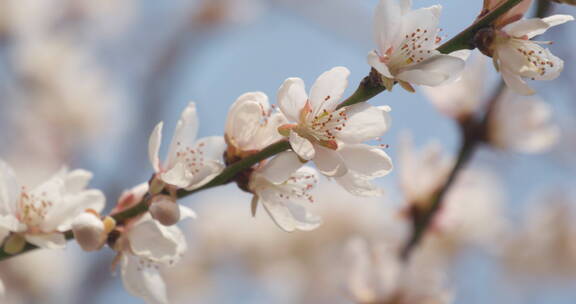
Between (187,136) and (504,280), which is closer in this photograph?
(187,136)

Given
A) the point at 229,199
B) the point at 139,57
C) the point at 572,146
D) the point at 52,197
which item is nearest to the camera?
the point at 52,197

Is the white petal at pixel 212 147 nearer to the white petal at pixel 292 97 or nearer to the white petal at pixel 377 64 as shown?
the white petal at pixel 292 97

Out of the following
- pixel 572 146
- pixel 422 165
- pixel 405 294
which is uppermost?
pixel 422 165

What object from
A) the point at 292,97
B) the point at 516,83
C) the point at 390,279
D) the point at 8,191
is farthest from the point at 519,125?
the point at 8,191

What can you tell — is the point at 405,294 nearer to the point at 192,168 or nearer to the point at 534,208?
the point at 192,168

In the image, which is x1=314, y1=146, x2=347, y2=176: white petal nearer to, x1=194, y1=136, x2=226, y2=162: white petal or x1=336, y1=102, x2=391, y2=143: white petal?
x1=336, y1=102, x2=391, y2=143: white petal

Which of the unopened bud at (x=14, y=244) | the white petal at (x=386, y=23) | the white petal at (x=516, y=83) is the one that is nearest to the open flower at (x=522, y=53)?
the white petal at (x=516, y=83)

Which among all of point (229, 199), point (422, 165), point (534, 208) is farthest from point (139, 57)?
point (422, 165)

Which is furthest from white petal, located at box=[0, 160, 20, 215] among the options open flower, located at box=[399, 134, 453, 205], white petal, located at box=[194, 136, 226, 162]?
open flower, located at box=[399, 134, 453, 205]
